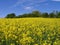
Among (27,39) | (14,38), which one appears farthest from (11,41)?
(27,39)

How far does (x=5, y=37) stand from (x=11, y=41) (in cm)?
39

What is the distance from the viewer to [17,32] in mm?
8852

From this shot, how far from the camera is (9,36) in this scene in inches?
305

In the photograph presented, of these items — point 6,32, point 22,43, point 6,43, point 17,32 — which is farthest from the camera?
point 17,32

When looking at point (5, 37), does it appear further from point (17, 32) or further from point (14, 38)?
point (17, 32)

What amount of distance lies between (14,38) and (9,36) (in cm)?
18

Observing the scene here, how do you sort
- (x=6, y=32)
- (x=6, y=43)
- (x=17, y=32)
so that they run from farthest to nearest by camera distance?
(x=17, y=32), (x=6, y=32), (x=6, y=43)

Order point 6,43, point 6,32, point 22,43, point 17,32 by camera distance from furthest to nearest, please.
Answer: point 17,32 < point 6,32 < point 6,43 < point 22,43

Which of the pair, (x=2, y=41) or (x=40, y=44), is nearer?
(x=40, y=44)

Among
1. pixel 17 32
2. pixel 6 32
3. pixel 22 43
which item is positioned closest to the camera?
pixel 22 43

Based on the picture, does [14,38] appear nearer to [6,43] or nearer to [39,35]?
[6,43]

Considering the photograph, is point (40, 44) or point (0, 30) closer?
point (40, 44)

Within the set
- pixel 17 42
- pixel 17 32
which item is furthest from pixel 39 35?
pixel 17 42

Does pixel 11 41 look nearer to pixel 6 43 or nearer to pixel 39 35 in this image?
pixel 6 43
